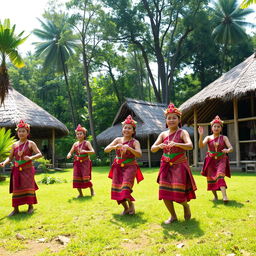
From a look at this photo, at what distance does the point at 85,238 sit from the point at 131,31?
24.4m

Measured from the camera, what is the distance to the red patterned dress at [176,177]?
4.33m

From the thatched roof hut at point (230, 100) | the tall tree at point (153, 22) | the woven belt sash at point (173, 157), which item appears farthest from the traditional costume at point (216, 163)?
the tall tree at point (153, 22)

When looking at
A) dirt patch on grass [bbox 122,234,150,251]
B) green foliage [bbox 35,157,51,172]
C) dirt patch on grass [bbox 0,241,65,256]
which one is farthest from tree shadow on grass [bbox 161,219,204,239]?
green foliage [bbox 35,157,51,172]

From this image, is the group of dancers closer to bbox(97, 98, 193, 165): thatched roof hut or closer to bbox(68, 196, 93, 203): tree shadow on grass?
bbox(68, 196, 93, 203): tree shadow on grass

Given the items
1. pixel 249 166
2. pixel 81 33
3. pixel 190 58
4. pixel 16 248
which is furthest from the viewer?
pixel 190 58

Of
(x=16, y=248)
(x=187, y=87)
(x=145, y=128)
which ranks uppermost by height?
(x=187, y=87)

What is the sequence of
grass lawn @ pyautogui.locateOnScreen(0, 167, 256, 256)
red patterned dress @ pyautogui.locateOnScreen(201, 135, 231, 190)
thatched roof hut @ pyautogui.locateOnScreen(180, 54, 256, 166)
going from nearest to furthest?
grass lawn @ pyautogui.locateOnScreen(0, 167, 256, 256) → red patterned dress @ pyautogui.locateOnScreen(201, 135, 231, 190) → thatched roof hut @ pyautogui.locateOnScreen(180, 54, 256, 166)

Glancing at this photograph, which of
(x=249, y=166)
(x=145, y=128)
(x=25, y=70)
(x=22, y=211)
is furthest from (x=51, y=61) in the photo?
(x=22, y=211)

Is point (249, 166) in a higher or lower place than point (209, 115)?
lower

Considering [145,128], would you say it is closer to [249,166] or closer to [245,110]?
[245,110]

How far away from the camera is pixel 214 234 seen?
12.4ft

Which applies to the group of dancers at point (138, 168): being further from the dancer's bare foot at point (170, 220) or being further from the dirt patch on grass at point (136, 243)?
the dirt patch on grass at point (136, 243)

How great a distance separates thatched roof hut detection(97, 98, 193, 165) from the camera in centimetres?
1858

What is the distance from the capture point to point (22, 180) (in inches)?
213
